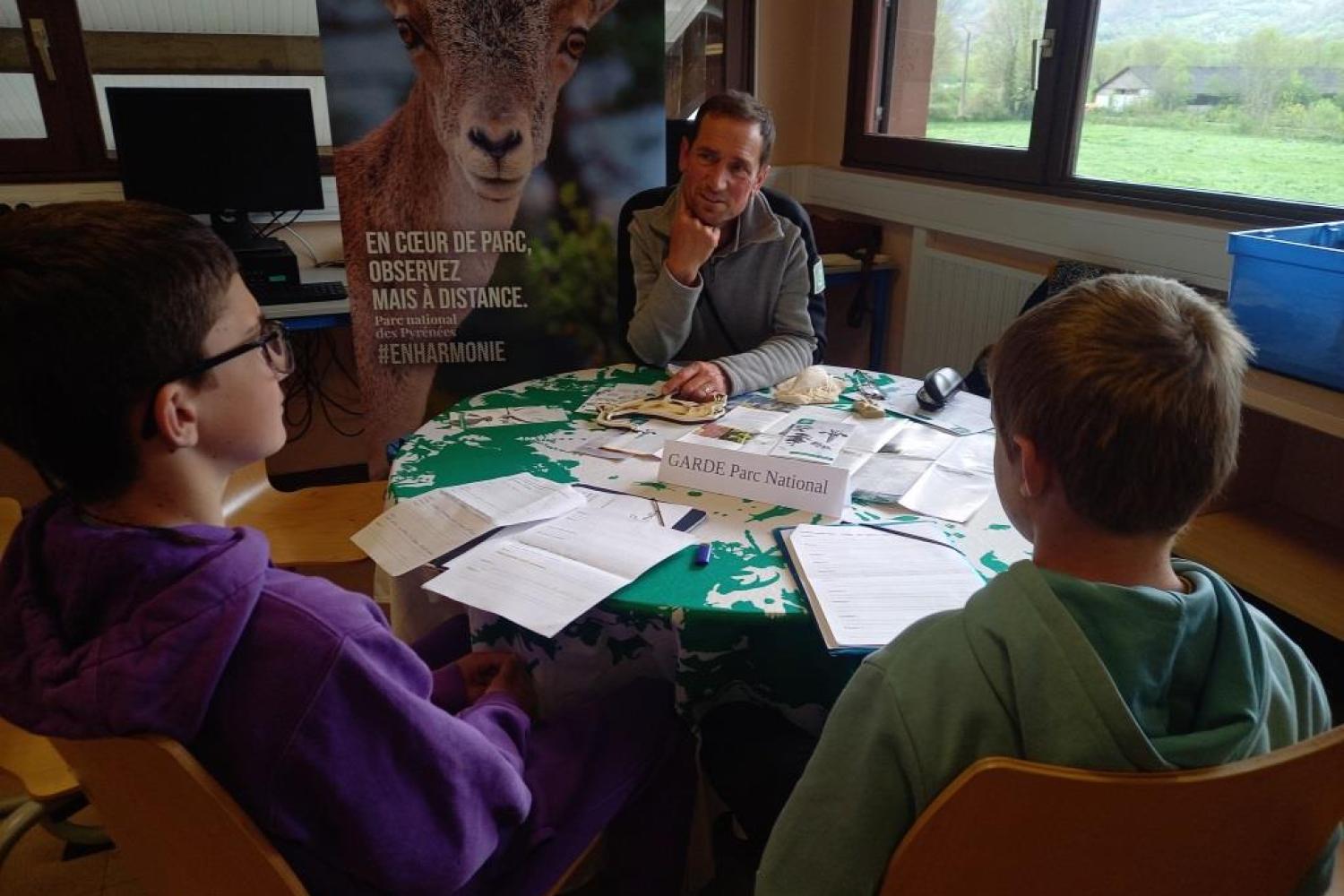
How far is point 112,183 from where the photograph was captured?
2.96 metres

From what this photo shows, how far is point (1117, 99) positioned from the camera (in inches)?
104

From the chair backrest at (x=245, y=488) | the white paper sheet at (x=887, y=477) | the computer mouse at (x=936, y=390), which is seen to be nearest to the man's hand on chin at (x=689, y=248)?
the computer mouse at (x=936, y=390)

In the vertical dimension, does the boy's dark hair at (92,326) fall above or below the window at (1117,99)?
below

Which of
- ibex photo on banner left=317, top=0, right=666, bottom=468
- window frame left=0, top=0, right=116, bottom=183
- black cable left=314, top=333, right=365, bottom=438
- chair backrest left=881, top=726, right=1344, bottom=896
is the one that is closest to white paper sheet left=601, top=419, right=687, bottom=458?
chair backrest left=881, top=726, right=1344, bottom=896

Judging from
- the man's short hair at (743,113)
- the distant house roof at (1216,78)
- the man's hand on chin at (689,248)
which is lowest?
the man's hand on chin at (689,248)

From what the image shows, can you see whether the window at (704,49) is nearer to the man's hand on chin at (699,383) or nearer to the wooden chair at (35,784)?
the man's hand on chin at (699,383)

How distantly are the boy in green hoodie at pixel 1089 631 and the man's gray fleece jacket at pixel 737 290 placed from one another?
1.32 m

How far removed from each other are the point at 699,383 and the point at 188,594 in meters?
1.19

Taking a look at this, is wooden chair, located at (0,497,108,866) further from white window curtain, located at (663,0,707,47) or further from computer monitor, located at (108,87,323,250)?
white window curtain, located at (663,0,707,47)

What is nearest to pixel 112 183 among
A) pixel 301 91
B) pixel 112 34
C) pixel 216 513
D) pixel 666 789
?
pixel 112 34

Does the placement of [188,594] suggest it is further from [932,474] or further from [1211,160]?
[1211,160]

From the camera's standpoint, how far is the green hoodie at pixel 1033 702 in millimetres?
671

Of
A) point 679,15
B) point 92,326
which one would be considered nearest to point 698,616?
point 92,326

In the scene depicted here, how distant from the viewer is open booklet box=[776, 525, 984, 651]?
3.45 ft
